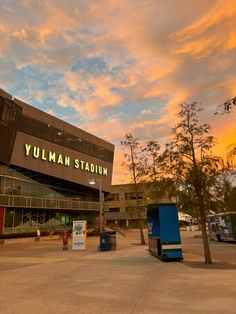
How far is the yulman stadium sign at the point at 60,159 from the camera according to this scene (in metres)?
44.8

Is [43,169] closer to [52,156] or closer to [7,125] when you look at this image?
[52,156]

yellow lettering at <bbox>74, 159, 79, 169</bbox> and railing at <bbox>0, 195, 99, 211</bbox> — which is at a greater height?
yellow lettering at <bbox>74, 159, 79, 169</bbox>

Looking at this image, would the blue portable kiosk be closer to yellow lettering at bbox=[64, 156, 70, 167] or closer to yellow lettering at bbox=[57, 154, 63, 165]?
yellow lettering at bbox=[57, 154, 63, 165]

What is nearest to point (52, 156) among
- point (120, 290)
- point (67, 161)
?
point (67, 161)

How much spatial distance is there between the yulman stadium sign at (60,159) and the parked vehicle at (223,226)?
81.3 ft

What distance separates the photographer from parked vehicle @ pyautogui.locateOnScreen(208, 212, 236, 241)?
31100 millimetres

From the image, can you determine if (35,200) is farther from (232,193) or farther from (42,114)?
(232,193)

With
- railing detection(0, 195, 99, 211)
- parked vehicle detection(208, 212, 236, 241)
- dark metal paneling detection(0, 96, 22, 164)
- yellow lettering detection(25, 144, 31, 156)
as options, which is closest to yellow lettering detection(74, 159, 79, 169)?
railing detection(0, 195, 99, 211)

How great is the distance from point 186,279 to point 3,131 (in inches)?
1082

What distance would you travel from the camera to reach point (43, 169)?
46.7 meters

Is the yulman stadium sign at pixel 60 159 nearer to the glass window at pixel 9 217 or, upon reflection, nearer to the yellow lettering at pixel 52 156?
the yellow lettering at pixel 52 156

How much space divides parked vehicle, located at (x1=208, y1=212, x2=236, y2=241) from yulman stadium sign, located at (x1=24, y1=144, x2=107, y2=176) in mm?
24768

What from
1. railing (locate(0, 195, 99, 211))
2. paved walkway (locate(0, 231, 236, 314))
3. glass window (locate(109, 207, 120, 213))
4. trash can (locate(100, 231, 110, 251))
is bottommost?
paved walkway (locate(0, 231, 236, 314))

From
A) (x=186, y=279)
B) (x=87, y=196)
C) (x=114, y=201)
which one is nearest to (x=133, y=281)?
(x=186, y=279)
